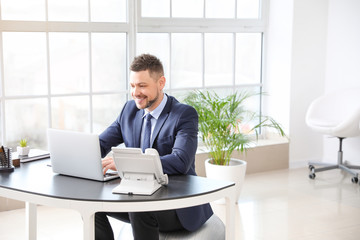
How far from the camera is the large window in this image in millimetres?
4645

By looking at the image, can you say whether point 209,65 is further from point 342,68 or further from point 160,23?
point 342,68

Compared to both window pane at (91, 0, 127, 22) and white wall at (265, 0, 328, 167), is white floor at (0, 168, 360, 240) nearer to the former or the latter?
white wall at (265, 0, 328, 167)

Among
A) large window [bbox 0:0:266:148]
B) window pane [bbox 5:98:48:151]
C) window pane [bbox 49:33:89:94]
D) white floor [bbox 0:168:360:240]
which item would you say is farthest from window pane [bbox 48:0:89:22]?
white floor [bbox 0:168:360:240]

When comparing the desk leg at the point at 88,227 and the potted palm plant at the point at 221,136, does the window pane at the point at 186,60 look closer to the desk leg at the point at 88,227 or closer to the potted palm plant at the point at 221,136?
the potted palm plant at the point at 221,136

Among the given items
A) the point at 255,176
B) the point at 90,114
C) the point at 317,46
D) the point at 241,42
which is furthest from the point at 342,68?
the point at 90,114

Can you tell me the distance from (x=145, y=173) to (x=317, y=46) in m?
4.16

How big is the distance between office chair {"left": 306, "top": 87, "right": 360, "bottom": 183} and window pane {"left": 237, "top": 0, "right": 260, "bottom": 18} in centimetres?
117

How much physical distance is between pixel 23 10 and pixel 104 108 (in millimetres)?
1130

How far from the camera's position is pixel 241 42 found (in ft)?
Answer: 20.1

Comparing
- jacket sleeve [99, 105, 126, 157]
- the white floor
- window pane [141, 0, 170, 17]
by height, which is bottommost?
the white floor

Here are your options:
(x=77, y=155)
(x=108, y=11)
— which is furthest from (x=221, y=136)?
(x=77, y=155)

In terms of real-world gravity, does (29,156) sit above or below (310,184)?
above

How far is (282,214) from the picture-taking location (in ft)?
15.0

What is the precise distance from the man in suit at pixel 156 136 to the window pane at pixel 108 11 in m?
1.94
